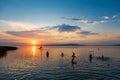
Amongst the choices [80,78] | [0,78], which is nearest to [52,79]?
[80,78]

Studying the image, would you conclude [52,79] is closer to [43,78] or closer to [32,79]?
[43,78]

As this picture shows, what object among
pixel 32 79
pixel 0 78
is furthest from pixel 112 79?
pixel 0 78

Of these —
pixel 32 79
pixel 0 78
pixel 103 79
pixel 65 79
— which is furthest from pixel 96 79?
pixel 0 78

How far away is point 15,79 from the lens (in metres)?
29.5

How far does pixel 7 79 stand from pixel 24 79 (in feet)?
11.6

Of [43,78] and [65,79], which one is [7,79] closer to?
[43,78]

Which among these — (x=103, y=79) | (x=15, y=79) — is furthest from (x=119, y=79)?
(x=15, y=79)

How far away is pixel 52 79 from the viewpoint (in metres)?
29.6

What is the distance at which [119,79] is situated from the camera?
3005 cm

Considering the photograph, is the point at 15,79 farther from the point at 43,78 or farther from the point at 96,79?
the point at 96,79

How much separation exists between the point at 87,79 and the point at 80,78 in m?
1.68

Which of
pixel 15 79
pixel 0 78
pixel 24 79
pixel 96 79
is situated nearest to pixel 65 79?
pixel 96 79

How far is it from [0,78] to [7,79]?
1862 mm

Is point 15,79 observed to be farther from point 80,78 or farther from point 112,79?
point 112,79
